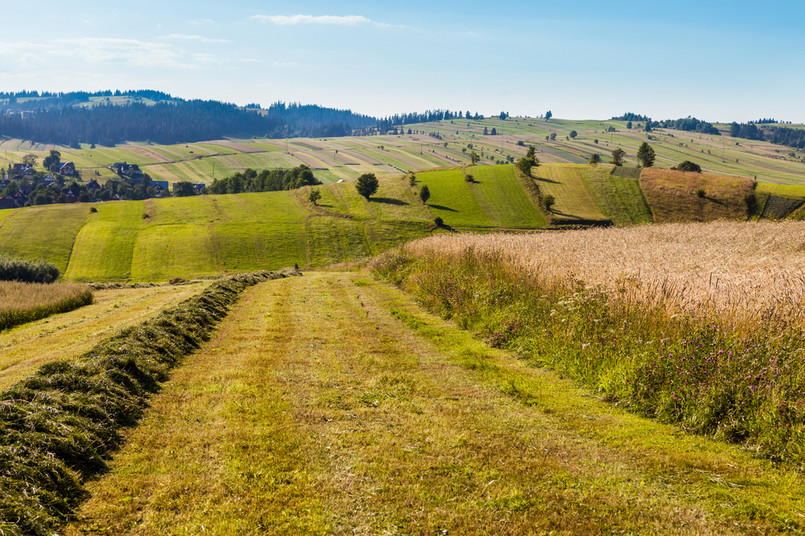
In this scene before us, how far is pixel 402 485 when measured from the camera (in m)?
7.12

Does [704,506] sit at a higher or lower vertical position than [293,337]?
higher

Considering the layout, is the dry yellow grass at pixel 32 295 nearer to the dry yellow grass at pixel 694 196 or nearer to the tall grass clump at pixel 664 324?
the tall grass clump at pixel 664 324

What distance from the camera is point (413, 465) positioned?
772 centimetres

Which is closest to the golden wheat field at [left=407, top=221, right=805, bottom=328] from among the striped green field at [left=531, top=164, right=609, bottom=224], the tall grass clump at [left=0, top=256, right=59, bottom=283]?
the tall grass clump at [left=0, top=256, right=59, bottom=283]

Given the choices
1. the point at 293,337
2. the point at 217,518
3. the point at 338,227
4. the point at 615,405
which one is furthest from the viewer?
the point at 338,227

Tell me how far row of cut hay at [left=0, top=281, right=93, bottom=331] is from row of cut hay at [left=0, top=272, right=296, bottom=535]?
20.5 m

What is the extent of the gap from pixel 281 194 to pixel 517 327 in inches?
4579

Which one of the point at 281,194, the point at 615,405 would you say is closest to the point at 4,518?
the point at 615,405

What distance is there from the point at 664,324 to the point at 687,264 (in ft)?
26.1

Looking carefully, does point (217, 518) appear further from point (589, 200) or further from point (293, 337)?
point (589, 200)

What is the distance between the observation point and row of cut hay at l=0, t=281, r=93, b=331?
29.3 metres

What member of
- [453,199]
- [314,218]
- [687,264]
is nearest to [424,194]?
[453,199]

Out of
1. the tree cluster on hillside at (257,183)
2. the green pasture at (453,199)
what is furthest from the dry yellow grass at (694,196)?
the tree cluster on hillside at (257,183)

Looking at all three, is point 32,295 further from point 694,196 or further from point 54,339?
point 694,196
